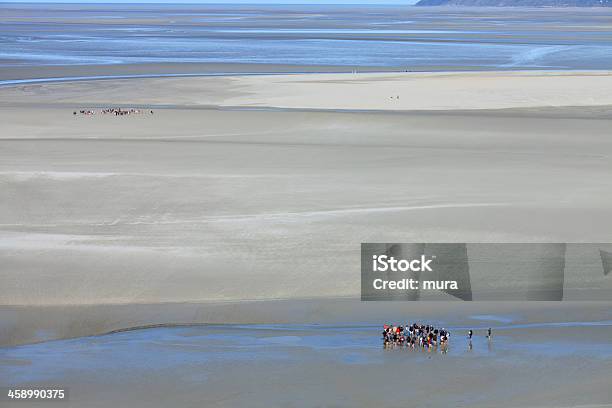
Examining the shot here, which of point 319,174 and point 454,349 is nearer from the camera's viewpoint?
point 454,349

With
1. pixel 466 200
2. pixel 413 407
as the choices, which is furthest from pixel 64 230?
pixel 413 407

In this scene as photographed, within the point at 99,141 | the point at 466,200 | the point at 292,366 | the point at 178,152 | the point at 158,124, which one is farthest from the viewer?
the point at 158,124

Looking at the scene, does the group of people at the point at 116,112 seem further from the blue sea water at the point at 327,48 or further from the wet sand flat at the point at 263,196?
the blue sea water at the point at 327,48

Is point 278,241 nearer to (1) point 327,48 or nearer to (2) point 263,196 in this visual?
(2) point 263,196

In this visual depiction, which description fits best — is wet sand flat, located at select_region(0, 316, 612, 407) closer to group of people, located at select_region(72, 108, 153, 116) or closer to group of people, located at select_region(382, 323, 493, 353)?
group of people, located at select_region(382, 323, 493, 353)

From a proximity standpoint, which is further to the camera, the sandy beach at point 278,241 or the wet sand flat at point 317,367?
the sandy beach at point 278,241

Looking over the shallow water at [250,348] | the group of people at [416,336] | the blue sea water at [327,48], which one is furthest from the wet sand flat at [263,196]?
the blue sea water at [327,48]

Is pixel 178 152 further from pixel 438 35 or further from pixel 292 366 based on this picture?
pixel 438 35

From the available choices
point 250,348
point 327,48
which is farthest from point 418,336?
point 327,48
